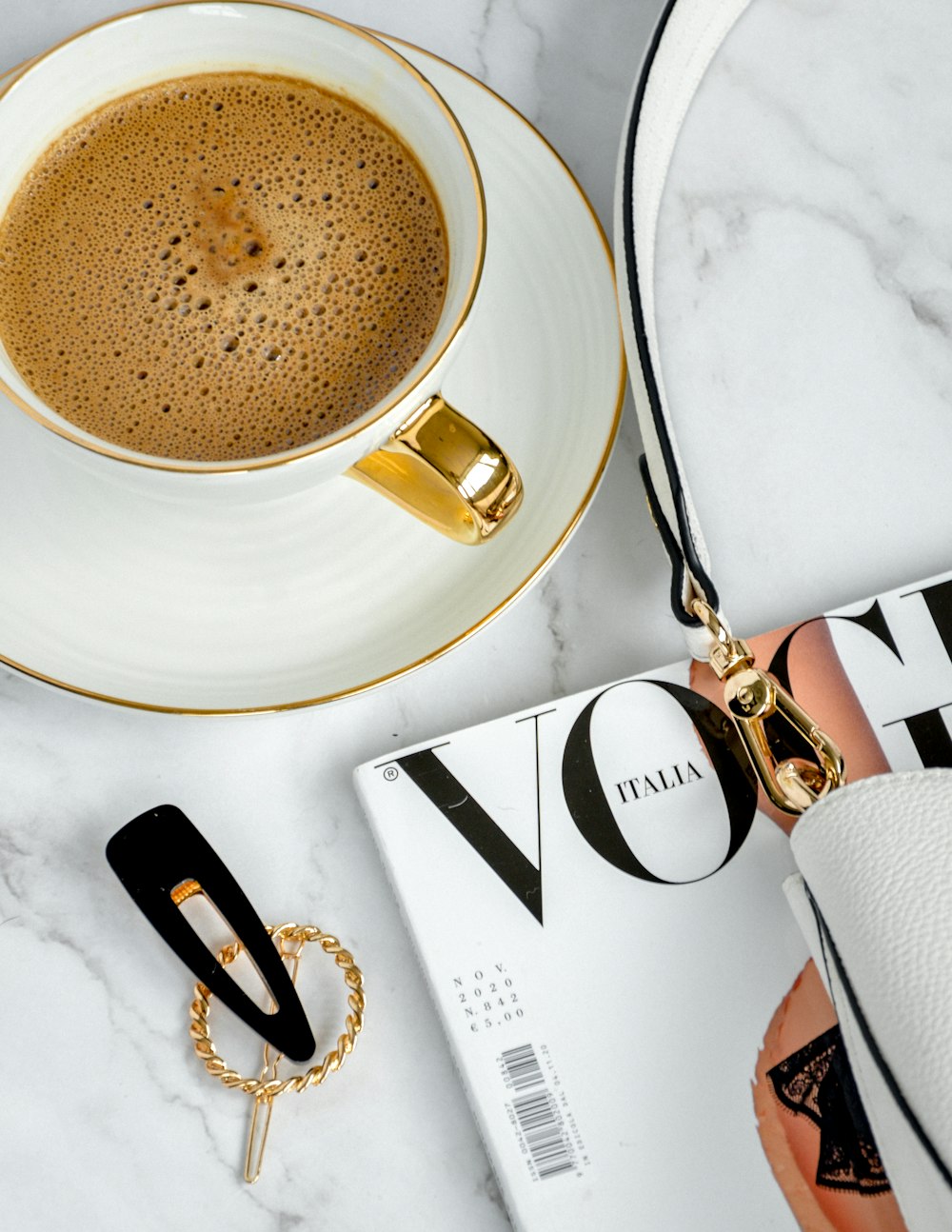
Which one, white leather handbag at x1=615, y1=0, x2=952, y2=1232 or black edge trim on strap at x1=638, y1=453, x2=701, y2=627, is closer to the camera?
white leather handbag at x1=615, y1=0, x2=952, y2=1232

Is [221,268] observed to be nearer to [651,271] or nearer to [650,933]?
[651,271]

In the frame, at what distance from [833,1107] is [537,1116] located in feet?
0.42

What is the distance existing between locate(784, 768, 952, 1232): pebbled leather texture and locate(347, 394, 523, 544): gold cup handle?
0.60 feet

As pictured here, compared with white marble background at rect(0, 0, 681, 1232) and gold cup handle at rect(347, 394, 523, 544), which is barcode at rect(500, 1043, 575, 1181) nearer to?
white marble background at rect(0, 0, 681, 1232)

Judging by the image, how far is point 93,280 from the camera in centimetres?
46

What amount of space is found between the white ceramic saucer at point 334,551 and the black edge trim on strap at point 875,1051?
0.64ft

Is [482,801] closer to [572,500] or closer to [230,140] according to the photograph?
[572,500]

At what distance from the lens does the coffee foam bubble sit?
0.45 m

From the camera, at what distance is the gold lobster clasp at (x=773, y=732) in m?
0.47

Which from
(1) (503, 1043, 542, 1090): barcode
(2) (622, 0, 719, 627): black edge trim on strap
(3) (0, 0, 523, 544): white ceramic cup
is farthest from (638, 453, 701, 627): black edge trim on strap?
(1) (503, 1043, 542, 1090): barcode

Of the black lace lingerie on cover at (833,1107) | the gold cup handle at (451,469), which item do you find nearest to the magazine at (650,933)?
the black lace lingerie on cover at (833,1107)

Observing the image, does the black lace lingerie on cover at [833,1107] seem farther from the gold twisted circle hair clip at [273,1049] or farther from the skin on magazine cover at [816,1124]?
the gold twisted circle hair clip at [273,1049]

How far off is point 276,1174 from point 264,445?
1.07 feet

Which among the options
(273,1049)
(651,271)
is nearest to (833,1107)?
(273,1049)
